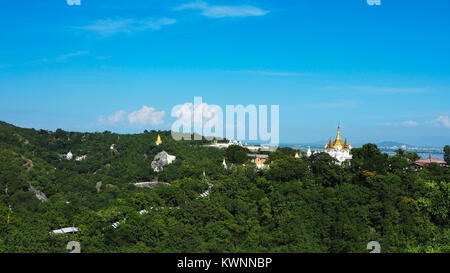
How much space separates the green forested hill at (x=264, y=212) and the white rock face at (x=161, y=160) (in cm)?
1569

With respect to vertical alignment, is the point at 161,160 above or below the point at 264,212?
above

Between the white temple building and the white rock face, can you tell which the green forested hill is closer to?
the white temple building

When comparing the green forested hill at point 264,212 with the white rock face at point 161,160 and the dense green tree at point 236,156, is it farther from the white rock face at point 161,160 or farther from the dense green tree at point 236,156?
the white rock face at point 161,160

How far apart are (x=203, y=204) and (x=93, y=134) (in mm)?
58033

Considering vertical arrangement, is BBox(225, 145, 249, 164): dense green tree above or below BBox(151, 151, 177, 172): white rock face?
above

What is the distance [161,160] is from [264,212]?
30.0m

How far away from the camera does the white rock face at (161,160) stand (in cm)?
5088

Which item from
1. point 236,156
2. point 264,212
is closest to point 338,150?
point 236,156

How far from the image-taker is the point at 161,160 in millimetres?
51938

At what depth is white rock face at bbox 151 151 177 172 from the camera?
167 ft

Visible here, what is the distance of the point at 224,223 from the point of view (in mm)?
21844

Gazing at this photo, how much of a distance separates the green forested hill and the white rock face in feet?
51.5

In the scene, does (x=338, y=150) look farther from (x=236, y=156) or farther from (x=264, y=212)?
(x=264, y=212)

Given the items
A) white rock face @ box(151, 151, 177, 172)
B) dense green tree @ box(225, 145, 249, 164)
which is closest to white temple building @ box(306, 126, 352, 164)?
dense green tree @ box(225, 145, 249, 164)
